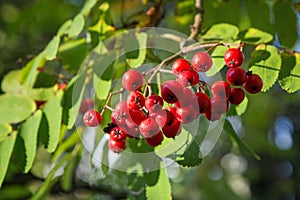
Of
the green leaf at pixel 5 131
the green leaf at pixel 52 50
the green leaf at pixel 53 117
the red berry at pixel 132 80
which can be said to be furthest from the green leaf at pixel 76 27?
the red berry at pixel 132 80

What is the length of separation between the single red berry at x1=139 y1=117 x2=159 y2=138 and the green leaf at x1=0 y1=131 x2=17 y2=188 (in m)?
0.47

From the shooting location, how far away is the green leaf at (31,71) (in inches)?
53.9

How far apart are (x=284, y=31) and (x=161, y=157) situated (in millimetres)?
620

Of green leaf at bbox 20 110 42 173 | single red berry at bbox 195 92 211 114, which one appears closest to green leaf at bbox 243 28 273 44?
single red berry at bbox 195 92 211 114

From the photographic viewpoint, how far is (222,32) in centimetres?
131

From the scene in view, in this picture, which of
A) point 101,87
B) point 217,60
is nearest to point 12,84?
point 101,87

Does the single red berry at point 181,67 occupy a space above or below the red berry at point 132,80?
above

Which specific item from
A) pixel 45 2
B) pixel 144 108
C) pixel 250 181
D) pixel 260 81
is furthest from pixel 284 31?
pixel 250 181

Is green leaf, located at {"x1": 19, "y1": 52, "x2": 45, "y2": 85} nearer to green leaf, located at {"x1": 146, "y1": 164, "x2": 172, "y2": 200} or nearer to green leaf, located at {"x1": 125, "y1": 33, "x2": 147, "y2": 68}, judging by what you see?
green leaf, located at {"x1": 125, "y1": 33, "x2": 147, "y2": 68}

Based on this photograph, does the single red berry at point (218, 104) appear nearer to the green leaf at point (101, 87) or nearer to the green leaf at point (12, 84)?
the green leaf at point (101, 87)

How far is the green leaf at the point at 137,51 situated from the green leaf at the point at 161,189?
0.28m

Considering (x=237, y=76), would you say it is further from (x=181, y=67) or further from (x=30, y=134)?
(x=30, y=134)

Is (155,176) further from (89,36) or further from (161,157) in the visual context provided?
(89,36)

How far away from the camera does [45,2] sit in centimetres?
203
